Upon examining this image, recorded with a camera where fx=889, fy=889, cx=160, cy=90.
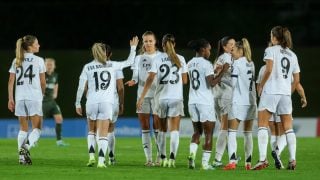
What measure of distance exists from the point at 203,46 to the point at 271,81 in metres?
1.18

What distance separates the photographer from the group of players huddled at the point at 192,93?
13.7 m

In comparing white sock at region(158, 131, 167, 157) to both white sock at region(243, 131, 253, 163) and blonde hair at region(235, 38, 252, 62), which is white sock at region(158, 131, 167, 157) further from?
blonde hair at region(235, 38, 252, 62)

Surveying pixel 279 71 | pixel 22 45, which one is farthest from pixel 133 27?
pixel 279 71

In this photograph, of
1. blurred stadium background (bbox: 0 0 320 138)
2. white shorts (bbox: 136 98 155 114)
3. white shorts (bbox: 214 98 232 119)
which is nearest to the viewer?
white shorts (bbox: 214 98 232 119)

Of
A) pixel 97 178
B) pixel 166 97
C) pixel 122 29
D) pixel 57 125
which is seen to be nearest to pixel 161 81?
pixel 166 97

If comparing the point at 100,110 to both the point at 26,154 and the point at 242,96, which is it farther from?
the point at 242,96

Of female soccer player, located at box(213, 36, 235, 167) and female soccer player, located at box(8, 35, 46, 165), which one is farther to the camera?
female soccer player, located at box(8, 35, 46, 165)

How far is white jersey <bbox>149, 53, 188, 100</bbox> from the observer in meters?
14.3

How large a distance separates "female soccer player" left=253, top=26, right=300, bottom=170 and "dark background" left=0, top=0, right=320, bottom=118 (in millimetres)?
14128

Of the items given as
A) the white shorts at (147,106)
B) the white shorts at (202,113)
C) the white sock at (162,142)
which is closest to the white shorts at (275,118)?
the white shorts at (202,113)

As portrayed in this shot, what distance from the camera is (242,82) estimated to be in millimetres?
14062

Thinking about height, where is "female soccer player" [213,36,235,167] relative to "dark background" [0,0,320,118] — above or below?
below

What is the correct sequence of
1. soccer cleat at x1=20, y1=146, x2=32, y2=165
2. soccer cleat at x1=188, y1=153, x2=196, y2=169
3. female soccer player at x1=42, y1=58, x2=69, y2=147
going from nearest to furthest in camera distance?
1. soccer cleat at x1=188, y1=153, x2=196, y2=169
2. soccer cleat at x1=20, y1=146, x2=32, y2=165
3. female soccer player at x1=42, y1=58, x2=69, y2=147

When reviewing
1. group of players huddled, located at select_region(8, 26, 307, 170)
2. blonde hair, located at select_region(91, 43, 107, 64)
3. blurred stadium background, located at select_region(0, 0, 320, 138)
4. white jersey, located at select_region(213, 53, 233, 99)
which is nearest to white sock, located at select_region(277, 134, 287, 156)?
group of players huddled, located at select_region(8, 26, 307, 170)
